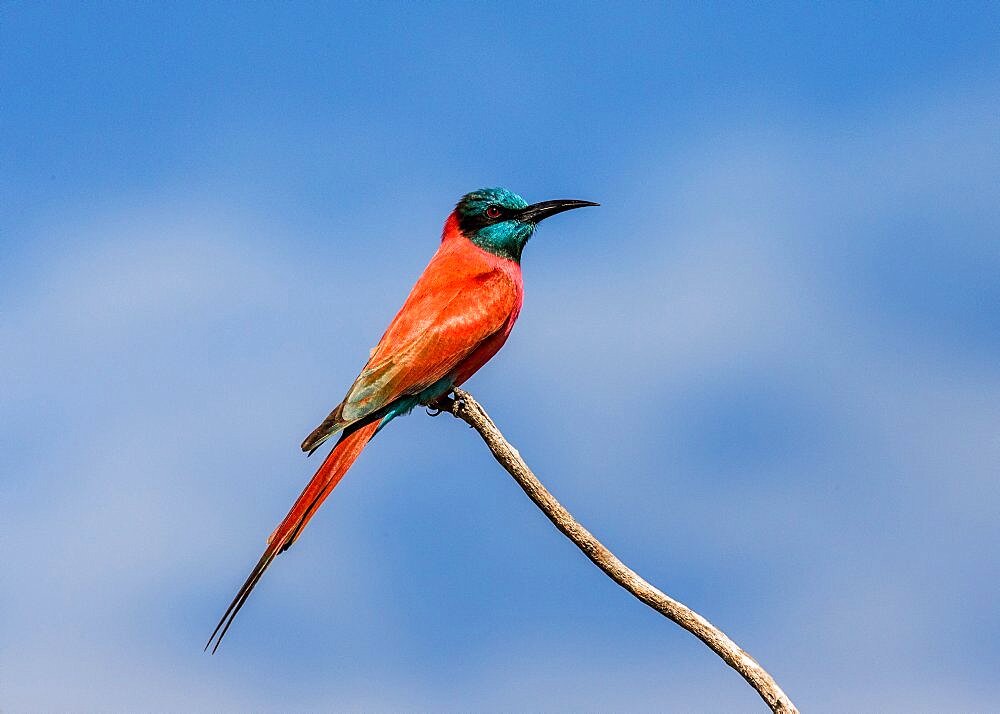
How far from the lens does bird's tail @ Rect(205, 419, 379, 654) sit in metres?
3.90

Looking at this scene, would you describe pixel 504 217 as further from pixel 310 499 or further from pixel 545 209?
pixel 310 499

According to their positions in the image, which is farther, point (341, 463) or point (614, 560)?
point (341, 463)

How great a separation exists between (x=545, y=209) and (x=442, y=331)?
3.70 feet

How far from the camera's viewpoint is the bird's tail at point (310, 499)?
3.90m

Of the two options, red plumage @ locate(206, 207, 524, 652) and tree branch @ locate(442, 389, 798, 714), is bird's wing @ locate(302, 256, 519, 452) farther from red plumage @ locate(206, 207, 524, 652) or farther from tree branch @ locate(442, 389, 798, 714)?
tree branch @ locate(442, 389, 798, 714)

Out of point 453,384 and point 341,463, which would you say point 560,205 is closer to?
point 453,384

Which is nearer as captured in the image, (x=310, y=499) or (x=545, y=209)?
(x=310, y=499)

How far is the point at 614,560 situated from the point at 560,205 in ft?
8.19

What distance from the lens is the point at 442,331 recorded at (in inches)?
199

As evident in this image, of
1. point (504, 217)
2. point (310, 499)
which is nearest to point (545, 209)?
point (504, 217)

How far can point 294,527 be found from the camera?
13.8 feet

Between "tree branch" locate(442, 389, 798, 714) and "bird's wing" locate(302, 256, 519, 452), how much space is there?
730mm

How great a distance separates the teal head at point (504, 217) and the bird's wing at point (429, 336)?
305 mm

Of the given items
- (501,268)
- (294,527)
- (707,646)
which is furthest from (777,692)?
(501,268)
